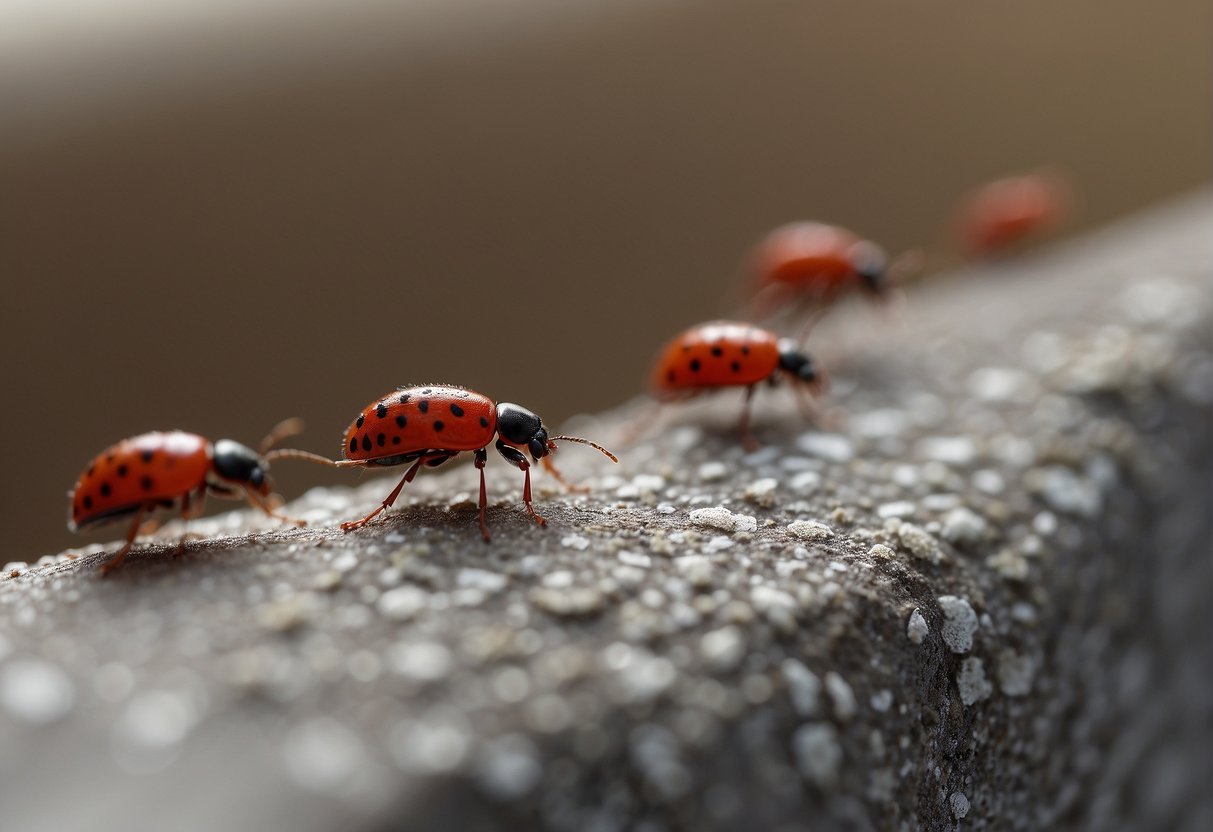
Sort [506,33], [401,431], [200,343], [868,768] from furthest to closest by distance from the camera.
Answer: [506,33] → [200,343] → [401,431] → [868,768]

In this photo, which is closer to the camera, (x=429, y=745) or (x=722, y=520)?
(x=429, y=745)

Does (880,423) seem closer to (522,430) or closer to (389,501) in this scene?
(522,430)

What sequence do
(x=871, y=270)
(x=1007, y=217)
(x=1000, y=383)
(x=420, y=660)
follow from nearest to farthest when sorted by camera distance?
1. (x=420, y=660)
2. (x=1000, y=383)
3. (x=871, y=270)
4. (x=1007, y=217)

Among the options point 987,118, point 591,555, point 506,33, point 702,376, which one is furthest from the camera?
point 987,118

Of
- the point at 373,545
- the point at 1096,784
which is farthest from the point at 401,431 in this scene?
the point at 1096,784

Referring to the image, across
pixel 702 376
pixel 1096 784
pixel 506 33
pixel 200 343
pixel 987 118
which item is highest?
pixel 506 33

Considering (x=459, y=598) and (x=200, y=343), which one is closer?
(x=459, y=598)

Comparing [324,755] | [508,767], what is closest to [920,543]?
[508,767]

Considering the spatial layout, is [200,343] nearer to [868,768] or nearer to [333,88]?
[333,88]
